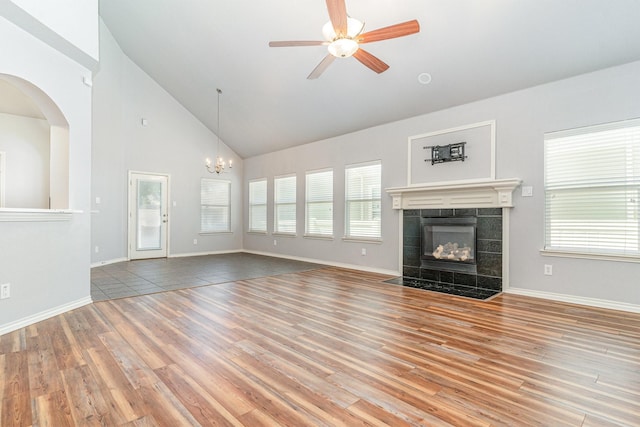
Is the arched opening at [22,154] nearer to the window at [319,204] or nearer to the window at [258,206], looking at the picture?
the window at [258,206]

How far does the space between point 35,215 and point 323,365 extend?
10.4ft

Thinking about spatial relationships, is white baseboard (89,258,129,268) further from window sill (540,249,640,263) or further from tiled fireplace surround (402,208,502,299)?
window sill (540,249,640,263)

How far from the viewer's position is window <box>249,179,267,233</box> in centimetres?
880

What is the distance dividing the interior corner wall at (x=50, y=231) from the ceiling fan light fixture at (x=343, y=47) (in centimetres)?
292

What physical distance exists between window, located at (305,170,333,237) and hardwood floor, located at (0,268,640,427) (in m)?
3.38

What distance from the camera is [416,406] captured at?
5.83ft

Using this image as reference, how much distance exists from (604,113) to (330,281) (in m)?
4.18

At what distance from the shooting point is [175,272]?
583 cm

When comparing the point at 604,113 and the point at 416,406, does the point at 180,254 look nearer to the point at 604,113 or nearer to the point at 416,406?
the point at 416,406

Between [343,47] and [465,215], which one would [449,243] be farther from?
[343,47]

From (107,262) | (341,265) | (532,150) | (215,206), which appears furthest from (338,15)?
(215,206)

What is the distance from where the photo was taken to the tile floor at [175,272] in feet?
14.9

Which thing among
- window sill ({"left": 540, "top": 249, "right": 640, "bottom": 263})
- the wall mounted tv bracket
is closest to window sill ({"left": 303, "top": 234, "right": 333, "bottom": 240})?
the wall mounted tv bracket

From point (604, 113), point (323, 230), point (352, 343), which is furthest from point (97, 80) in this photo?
point (604, 113)
